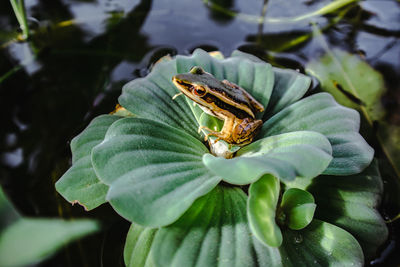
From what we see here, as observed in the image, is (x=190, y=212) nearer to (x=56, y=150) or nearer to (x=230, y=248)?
(x=230, y=248)

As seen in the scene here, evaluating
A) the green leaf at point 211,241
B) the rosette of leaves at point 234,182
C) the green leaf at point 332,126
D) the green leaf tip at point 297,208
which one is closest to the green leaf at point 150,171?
the rosette of leaves at point 234,182

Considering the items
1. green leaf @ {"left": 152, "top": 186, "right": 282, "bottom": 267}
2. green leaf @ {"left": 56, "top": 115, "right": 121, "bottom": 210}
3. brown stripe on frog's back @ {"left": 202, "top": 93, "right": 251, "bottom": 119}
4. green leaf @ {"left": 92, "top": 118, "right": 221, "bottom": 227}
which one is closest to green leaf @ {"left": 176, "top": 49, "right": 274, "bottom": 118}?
brown stripe on frog's back @ {"left": 202, "top": 93, "right": 251, "bottom": 119}

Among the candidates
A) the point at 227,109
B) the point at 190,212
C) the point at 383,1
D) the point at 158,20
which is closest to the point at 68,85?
the point at 158,20

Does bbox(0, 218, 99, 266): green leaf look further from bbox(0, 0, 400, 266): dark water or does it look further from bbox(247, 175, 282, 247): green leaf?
bbox(247, 175, 282, 247): green leaf

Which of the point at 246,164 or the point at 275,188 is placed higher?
the point at 246,164

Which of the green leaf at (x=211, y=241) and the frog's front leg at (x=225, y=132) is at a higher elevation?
the frog's front leg at (x=225, y=132)

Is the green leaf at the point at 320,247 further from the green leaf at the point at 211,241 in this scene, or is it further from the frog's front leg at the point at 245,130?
the frog's front leg at the point at 245,130
